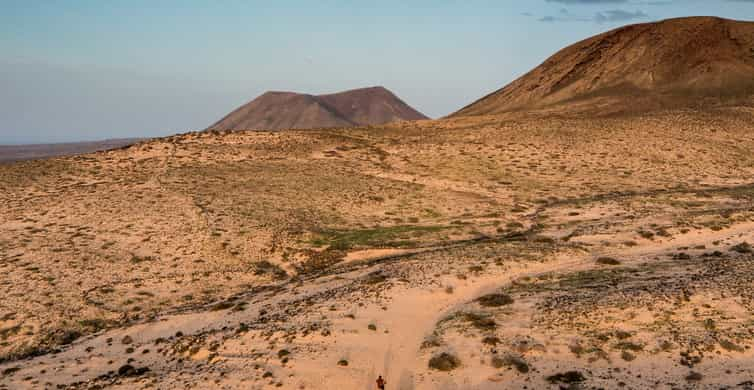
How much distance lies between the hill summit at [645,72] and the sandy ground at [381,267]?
22.5m

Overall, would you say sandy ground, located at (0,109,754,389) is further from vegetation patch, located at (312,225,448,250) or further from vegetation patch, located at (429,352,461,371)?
vegetation patch, located at (312,225,448,250)

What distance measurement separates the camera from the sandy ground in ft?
48.5

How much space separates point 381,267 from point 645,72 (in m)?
79.0

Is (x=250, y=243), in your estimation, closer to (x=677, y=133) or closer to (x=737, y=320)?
(x=737, y=320)

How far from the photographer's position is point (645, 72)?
87.0m

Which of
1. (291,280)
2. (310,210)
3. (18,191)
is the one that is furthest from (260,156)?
(291,280)

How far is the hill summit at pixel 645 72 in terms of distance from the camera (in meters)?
74.5

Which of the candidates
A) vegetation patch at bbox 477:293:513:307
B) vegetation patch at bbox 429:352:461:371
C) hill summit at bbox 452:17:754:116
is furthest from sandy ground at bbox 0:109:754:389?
hill summit at bbox 452:17:754:116

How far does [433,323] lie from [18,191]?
34.4 metres

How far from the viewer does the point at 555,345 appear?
14.9 metres

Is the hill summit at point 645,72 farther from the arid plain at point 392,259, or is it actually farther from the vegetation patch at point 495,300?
the vegetation patch at point 495,300

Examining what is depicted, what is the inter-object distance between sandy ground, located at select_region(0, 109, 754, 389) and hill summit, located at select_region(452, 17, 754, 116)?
2246 cm

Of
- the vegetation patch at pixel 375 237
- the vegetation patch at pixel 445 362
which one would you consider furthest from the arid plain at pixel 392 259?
the vegetation patch at pixel 375 237

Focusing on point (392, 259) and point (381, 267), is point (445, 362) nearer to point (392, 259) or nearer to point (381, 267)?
point (381, 267)
